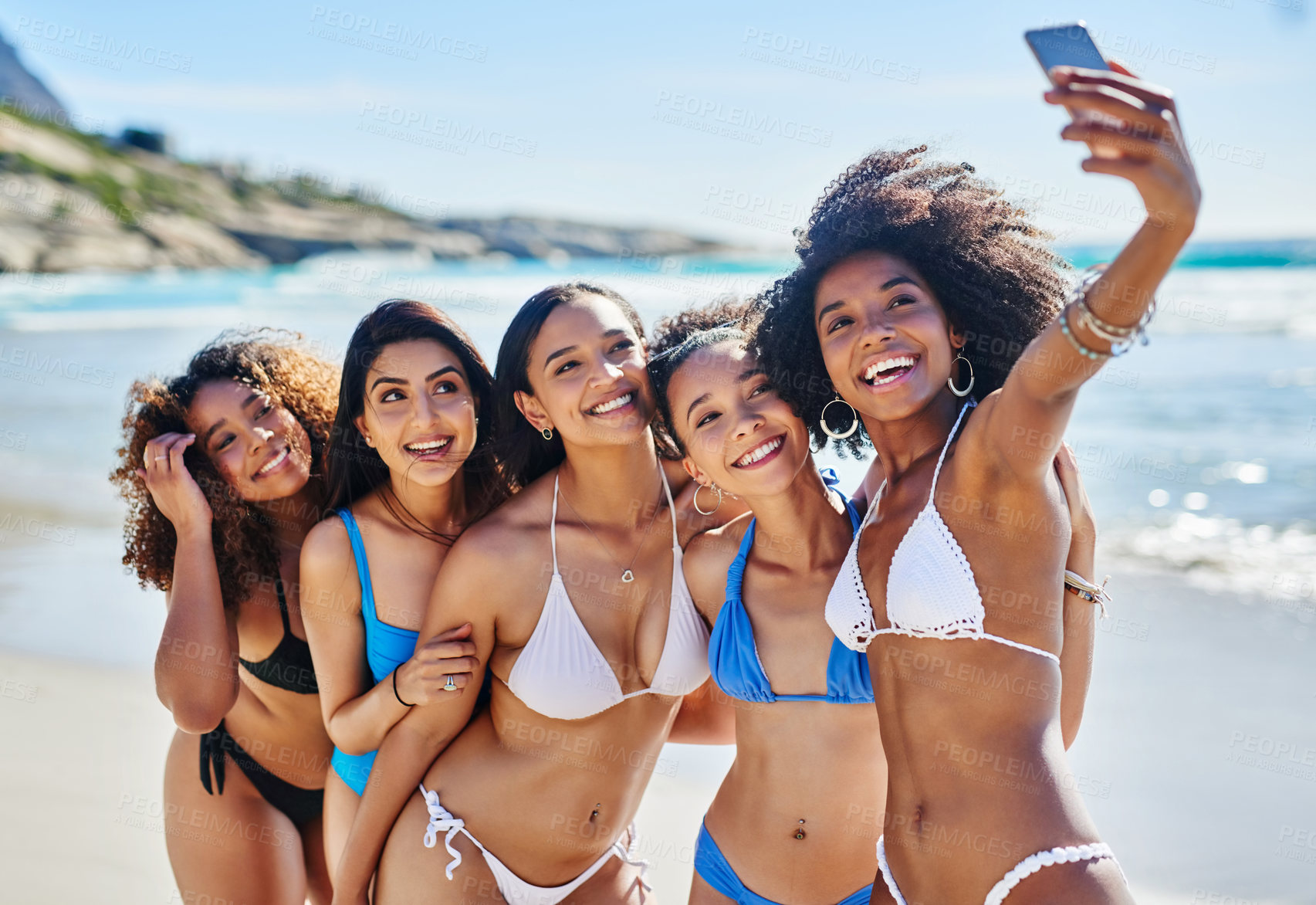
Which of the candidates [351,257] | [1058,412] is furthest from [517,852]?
[351,257]

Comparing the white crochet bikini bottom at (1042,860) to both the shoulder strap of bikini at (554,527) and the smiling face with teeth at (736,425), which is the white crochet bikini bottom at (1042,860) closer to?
the smiling face with teeth at (736,425)

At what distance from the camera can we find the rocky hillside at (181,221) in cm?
3425

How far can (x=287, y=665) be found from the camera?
161 inches

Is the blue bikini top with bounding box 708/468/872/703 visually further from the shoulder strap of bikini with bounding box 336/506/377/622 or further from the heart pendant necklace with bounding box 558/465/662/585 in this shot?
the shoulder strap of bikini with bounding box 336/506/377/622

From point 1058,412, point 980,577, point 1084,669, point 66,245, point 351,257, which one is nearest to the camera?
point 1058,412

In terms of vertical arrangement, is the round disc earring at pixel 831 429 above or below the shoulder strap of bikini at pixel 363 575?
above

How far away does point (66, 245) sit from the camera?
109 feet

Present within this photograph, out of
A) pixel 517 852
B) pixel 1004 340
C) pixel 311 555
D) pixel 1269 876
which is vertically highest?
pixel 1004 340

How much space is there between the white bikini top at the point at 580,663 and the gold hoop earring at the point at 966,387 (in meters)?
1.14

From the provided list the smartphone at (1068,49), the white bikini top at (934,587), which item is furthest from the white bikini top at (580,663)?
the smartphone at (1068,49)

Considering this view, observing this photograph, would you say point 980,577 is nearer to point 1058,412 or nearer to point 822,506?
point 1058,412

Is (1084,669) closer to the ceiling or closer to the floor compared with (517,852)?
closer to the ceiling

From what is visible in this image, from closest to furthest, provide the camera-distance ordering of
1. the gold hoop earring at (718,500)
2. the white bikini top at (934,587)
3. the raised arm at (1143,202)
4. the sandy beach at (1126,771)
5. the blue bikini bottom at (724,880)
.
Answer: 1. the raised arm at (1143,202)
2. the white bikini top at (934,587)
3. the blue bikini bottom at (724,880)
4. the gold hoop earring at (718,500)
5. the sandy beach at (1126,771)

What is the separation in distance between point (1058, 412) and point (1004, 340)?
0.87 metres
